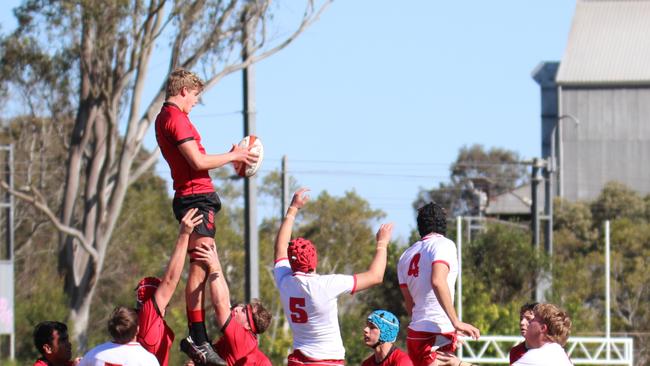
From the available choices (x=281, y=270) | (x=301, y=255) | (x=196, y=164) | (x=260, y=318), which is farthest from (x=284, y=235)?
(x=196, y=164)

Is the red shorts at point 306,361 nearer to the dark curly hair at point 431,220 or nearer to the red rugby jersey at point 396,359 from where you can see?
the red rugby jersey at point 396,359

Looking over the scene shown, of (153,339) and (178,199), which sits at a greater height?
(178,199)

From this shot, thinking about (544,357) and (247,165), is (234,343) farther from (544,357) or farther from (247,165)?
(544,357)

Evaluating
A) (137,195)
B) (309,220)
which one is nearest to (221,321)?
(137,195)

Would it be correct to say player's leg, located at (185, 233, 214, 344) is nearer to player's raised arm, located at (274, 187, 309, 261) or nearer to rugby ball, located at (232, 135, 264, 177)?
rugby ball, located at (232, 135, 264, 177)

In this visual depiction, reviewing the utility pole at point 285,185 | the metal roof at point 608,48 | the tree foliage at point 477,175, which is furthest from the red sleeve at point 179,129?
the metal roof at point 608,48

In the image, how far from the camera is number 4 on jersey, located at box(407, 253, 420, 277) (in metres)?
9.99

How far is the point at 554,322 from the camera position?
818 cm

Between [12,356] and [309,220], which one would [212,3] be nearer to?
[12,356]

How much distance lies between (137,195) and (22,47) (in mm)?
20952

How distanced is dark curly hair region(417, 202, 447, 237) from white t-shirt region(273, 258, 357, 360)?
98 centimetres

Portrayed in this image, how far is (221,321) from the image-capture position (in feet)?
31.1

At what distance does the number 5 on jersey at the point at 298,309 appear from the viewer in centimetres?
930

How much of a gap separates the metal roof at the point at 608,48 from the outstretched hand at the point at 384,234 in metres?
77.8
